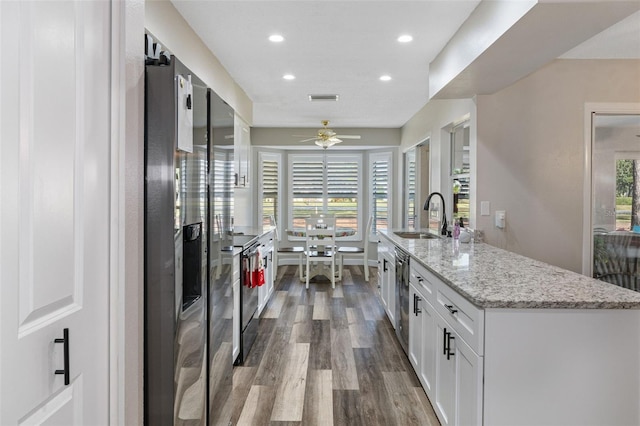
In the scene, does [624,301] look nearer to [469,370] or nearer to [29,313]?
[469,370]

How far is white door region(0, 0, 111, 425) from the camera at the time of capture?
875 mm

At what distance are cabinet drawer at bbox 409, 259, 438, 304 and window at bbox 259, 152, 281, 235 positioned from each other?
4852 mm

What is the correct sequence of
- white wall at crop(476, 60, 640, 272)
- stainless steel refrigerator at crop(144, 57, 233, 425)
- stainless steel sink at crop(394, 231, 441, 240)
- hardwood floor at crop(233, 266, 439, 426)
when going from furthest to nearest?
stainless steel sink at crop(394, 231, 441, 240)
white wall at crop(476, 60, 640, 272)
hardwood floor at crop(233, 266, 439, 426)
stainless steel refrigerator at crop(144, 57, 233, 425)

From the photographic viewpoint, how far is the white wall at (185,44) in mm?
2398

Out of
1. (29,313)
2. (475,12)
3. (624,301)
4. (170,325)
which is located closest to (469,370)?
(624,301)

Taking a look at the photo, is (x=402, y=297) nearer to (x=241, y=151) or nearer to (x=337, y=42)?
(x=337, y=42)

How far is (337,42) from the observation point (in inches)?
128

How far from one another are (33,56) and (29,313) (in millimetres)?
580

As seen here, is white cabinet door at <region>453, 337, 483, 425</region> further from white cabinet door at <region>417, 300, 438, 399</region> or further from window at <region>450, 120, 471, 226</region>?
window at <region>450, 120, 471, 226</region>

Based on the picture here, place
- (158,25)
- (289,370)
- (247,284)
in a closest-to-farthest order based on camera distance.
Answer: (158,25), (289,370), (247,284)

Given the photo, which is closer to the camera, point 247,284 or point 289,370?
point 289,370

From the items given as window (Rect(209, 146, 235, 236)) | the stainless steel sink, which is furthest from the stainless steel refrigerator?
the stainless steel sink

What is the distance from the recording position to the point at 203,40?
10.6 ft

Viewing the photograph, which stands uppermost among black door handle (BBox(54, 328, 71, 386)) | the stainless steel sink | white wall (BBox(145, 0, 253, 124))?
white wall (BBox(145, 0, 253, 124))
